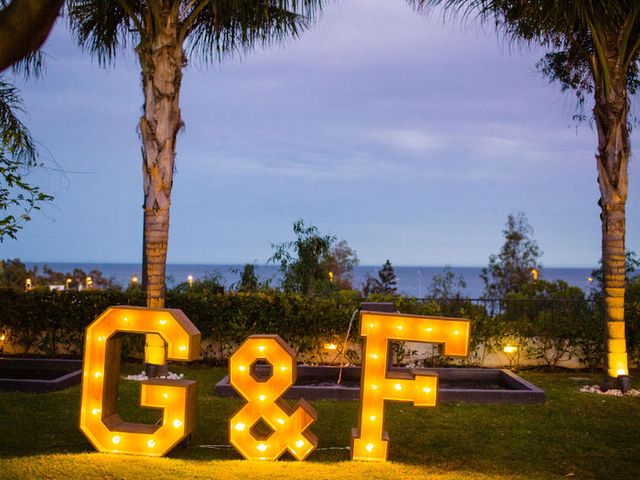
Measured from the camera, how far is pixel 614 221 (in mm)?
10594

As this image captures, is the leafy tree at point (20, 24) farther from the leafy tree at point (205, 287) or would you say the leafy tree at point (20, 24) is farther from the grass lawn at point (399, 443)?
the leafy tree at point (205, 287)

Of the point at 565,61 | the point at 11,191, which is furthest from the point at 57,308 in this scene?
the point at 565,61

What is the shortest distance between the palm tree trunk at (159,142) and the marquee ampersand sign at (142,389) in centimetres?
370

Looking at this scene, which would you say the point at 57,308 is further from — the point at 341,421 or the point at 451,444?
the point at 451,444

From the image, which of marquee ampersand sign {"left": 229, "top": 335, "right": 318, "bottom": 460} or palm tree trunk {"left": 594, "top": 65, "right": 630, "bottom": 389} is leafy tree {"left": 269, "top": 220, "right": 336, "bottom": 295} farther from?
marquee ampersand sign {"left": 229, "top": 335, "right": 318, "bottom": 460}

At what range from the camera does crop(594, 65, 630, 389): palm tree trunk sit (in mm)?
10586

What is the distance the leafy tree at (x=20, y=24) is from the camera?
164 inches

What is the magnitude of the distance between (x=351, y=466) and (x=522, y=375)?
688cm

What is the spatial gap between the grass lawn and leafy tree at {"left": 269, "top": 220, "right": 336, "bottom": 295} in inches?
234

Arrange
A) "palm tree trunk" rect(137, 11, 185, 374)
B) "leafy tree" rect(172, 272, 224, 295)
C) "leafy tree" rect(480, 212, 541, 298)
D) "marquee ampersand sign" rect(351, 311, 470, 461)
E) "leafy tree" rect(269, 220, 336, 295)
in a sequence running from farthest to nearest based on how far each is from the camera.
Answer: "leafy tree" rect(480, 212, 541, 298)
"leafy tree" rect(269, 220, 336, 295)
"leafy tree" rect(172, 272, 224, 295)
"palm tree trunk" rect(137, 11, 185, 374)
"marquee ampersand sign" rect(351, 311, 470, 461)

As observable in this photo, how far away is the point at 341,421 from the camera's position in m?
8.53

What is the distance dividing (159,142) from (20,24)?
6.39 m

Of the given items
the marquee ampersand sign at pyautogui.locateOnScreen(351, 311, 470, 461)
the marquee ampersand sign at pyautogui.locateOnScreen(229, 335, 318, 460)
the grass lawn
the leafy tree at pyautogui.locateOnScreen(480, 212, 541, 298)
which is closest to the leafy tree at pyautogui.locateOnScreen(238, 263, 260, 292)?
the grass lawn

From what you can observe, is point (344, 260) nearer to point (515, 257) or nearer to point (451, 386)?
point (515, 257)
